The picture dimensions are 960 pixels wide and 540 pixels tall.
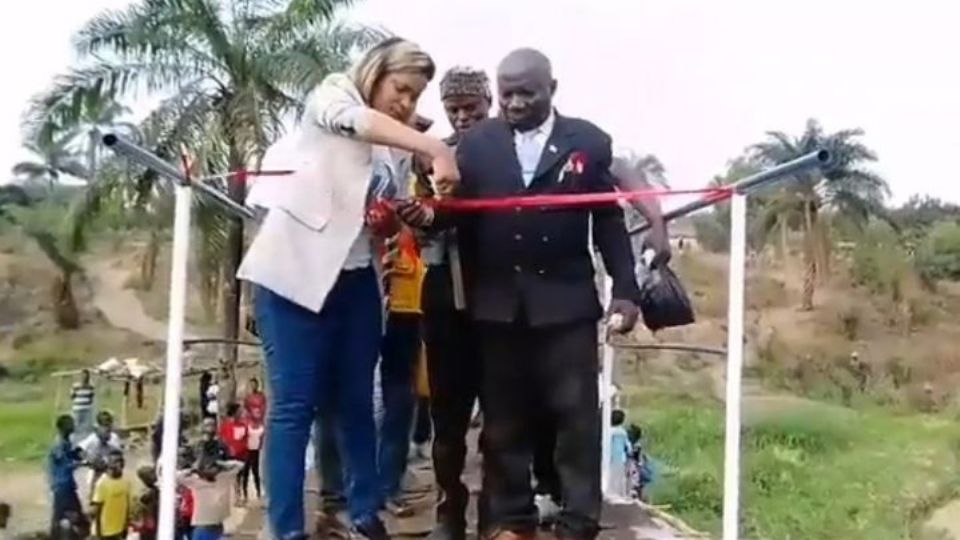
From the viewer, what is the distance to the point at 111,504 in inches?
384

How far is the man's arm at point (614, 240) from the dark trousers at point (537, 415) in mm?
107

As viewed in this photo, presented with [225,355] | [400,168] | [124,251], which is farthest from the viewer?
[124,251]

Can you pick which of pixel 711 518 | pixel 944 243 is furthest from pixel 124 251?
pixel 944 243

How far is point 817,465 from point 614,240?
20.7 meters

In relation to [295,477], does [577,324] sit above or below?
above

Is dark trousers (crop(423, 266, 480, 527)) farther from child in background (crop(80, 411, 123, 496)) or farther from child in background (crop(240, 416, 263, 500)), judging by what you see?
child in background (crop(80, 411, 123, 496))

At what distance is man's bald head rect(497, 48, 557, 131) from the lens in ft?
10.4

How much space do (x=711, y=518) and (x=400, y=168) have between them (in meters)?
14.6

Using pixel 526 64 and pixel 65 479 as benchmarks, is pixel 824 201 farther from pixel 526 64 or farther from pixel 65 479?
pixel 526 64

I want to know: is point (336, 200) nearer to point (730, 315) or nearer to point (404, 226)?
point (404, 226)

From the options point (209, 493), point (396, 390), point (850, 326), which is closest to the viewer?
point (396, 390)

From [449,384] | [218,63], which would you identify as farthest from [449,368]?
[218,63]

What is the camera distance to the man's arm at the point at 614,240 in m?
3.18

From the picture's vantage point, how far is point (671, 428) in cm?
2306
